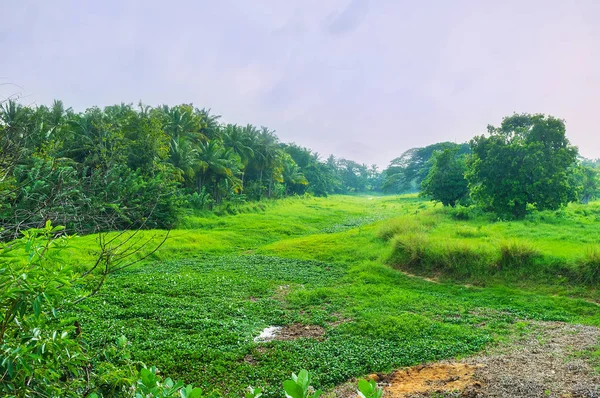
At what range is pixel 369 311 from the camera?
31.0 ft

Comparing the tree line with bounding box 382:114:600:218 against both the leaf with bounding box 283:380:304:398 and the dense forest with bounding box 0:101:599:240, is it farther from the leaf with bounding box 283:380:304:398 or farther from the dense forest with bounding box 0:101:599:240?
the leaf with bounding box 283:380:304:398

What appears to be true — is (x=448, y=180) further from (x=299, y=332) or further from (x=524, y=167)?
(x=299, y=332)

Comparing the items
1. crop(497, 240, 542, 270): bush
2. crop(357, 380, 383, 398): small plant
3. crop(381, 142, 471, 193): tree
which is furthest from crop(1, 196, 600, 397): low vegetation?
crop(381, 142, 471, 193): tree

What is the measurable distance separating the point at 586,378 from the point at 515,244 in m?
7.06

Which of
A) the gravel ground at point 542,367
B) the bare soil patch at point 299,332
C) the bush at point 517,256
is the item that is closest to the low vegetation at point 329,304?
the bush at point 517,256

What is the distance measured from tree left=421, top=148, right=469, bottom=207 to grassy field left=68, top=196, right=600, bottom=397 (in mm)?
9994

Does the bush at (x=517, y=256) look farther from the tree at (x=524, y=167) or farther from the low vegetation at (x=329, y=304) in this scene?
the tree at (x=524, y=167)

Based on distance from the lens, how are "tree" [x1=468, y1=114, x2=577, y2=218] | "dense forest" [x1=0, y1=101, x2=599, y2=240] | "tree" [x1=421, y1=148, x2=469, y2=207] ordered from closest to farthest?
1. "dense forest" [x1=0, y1=101, x2=599, y2=240]
2. "tree" [x1=468, y1=114, x2=577, y2=218]
3. "tree" [x1=421, y1=148, x2=469, y2=207]

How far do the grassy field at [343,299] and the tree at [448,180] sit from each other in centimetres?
999

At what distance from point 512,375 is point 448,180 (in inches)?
954

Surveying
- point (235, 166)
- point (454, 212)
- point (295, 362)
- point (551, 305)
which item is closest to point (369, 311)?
point (295, 362)

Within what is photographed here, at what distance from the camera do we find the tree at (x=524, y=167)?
20.0 meters

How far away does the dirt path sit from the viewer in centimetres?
534

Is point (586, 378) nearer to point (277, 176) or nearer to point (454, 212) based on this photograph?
point (454, 212)
